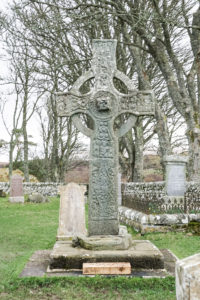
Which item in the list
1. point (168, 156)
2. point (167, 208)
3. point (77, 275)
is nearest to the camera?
point (77, 275)

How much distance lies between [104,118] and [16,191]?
14238 mm

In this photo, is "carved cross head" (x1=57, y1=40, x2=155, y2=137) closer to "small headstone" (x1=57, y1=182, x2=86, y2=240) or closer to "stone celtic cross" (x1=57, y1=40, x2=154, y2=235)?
"stone celtic cross" (x1=57, y1=40, x2=154, y2=235)

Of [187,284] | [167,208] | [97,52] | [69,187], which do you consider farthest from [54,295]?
[167,208]

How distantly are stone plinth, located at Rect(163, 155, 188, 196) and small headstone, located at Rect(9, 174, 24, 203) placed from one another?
30.5 ft

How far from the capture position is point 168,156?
40.6 feet

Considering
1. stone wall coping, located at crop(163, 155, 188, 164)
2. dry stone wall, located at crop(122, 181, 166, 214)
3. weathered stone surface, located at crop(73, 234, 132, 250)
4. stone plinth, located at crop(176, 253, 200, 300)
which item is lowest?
weathered stone surface, located at crop(73, 234, 132, 250)

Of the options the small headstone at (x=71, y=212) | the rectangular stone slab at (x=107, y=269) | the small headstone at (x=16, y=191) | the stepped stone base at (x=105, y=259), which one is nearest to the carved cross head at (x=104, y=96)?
the stepped stone base at (x=105, y=259)

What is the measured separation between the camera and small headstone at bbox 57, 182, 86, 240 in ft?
24.8

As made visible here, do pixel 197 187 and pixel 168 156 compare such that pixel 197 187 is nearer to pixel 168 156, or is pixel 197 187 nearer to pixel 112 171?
pixel 168 156

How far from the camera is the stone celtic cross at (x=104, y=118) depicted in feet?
17.5

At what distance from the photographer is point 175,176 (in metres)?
12.3

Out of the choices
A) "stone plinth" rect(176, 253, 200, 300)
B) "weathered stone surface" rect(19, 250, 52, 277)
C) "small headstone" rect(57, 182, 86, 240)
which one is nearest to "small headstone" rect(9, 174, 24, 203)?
"small headstone" rect(57, 182, 86, 240)

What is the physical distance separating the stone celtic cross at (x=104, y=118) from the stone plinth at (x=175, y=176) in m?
6.97

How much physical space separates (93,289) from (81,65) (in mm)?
16274
